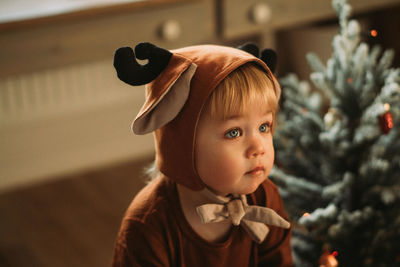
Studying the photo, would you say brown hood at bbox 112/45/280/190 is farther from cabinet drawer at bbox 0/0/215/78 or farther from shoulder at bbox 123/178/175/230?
cabinet drawer at bbox 0/0/215/78

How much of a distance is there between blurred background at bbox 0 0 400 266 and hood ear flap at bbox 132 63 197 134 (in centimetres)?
76

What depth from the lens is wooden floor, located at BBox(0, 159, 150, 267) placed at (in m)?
1.87

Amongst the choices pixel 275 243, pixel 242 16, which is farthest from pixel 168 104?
pixel 242 16

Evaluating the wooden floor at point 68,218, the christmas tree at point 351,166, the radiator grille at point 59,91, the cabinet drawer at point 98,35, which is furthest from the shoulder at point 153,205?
the radiator grille at point 59,91

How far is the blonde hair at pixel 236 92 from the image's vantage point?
0.88 metres

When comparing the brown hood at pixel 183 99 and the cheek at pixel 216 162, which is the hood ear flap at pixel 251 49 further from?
the cheek at pixel 216 162

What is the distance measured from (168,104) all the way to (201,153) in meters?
0.09

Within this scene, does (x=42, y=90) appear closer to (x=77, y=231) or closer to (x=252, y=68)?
(x=77, y=231)

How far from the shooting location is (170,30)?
1.71 m

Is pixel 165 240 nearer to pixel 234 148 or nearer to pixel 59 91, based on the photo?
pixel 234 148

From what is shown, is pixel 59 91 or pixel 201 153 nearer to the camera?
pixel 201 153

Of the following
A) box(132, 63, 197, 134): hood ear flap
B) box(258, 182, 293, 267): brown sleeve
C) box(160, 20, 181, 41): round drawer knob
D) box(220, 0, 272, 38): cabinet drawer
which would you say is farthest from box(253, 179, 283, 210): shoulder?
box(220, 0, 272, 38): cabinet drawer

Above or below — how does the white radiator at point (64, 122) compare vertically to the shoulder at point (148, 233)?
below

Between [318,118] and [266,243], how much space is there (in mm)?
392
